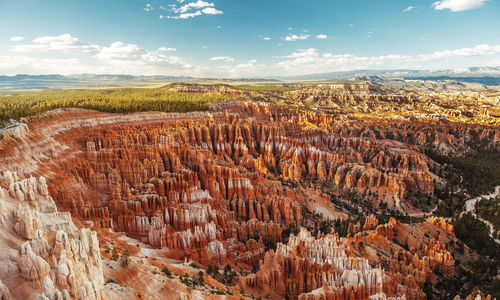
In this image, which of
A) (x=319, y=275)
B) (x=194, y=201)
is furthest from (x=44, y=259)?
(x=194, y=201)

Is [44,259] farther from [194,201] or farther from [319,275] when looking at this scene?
[194,201]

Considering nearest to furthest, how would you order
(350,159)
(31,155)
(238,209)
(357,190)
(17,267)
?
(17,267) → (31,155) → (238,209) → (357,190) → (350,159)

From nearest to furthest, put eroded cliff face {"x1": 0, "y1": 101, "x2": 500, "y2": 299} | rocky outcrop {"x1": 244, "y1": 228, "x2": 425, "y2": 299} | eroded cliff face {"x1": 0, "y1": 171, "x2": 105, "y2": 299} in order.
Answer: eroded cliff face {"x1": 0, "y1": 171, "x2": 105, "y2": 299}
eroded cliff face {"x1": 0, "y1": 101, "x2": 500, "y2": 299}
rocky outcrop {"x1": 244, "y1": 228, "x2": 425, "y2": 299}

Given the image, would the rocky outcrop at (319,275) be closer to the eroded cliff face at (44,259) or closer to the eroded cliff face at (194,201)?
the eroded cliff face at (194,201)

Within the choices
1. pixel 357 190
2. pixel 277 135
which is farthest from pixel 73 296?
pixel 277 135

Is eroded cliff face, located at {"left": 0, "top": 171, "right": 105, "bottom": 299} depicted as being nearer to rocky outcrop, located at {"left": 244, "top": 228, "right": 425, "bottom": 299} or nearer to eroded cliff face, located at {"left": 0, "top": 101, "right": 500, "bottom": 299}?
eroded cliff face, located at {"left": 0, "top": 101, "right": 500, "bottom": 299}

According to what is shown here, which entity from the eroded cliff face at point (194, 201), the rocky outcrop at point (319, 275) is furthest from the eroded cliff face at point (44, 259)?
the rocky outcrop at point (319, 275)

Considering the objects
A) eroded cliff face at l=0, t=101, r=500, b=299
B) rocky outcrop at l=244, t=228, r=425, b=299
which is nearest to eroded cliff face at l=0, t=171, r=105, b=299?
eroded cliff face at l=0, t=101, r=500, b=299

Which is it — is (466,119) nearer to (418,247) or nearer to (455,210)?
(455,210)
